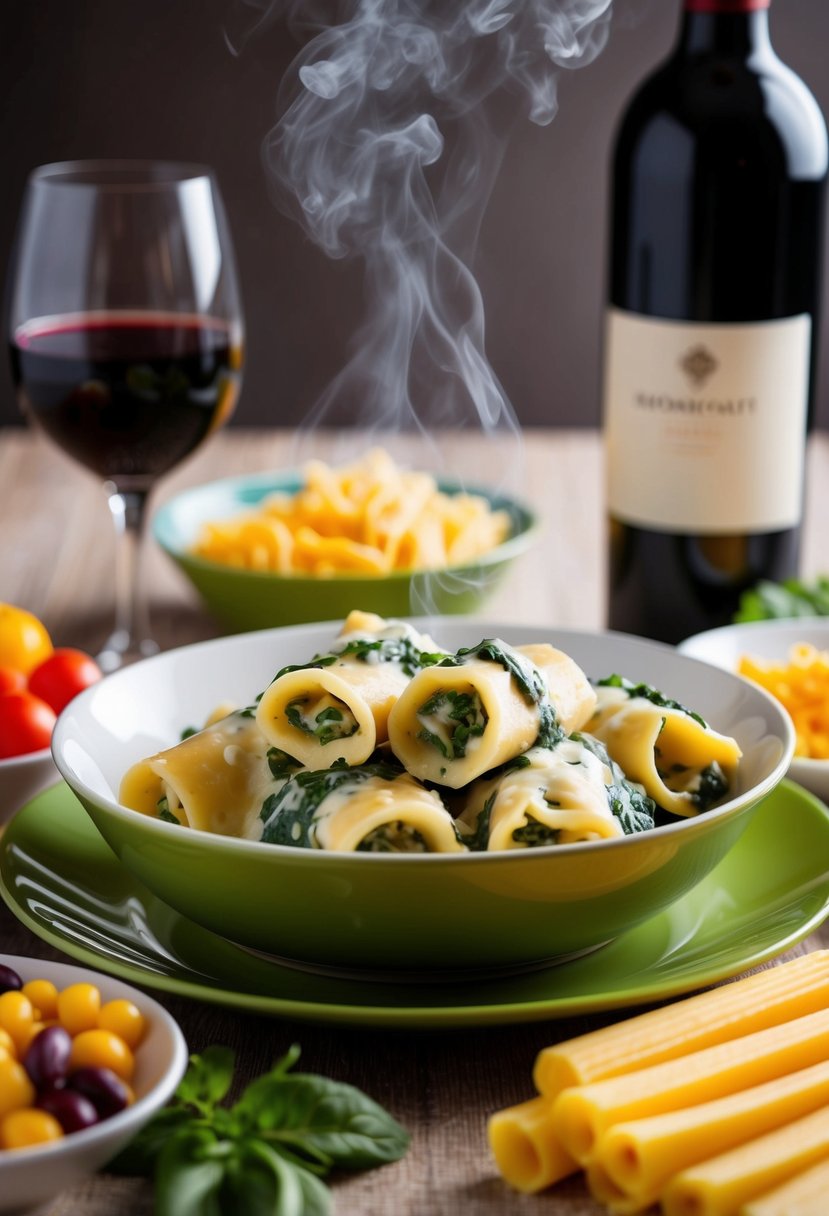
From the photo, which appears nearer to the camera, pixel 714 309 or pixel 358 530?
pixel 714 309

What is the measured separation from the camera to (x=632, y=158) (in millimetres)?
1753

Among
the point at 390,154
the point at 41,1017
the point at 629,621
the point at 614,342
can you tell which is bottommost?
the point at 629,621

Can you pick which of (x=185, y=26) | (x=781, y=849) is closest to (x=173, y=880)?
(x=781, y=849)

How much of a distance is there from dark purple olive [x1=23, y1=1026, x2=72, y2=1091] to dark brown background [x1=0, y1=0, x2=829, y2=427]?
10.6ft

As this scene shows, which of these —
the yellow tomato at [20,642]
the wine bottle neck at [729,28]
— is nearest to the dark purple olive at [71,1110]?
the yellow tomato at [20,642]

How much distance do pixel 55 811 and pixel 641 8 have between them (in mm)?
2996

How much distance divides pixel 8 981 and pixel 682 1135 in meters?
0.43

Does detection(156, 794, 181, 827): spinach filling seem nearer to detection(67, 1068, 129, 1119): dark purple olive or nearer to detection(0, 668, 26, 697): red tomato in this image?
detection(67, 1068, 129, 1119): dark purple olive

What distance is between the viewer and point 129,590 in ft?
6.58

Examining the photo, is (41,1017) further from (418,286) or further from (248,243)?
(248,243)

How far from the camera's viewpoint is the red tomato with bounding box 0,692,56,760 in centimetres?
139

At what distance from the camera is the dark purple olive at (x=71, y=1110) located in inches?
31.0

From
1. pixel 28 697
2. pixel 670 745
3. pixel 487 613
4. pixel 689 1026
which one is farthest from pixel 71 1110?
pixel 487 613

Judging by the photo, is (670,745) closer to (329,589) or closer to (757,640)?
(757,640)
